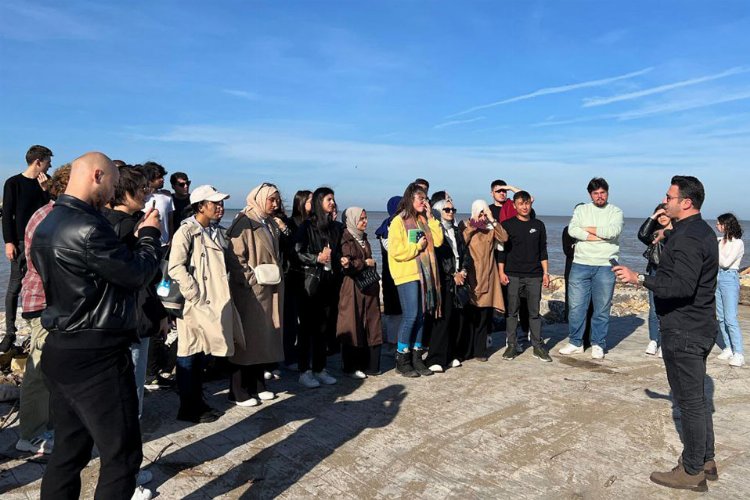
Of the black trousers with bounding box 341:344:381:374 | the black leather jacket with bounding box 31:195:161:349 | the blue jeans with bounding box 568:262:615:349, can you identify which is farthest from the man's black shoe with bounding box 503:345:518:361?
the black leather jacket with bounding box 31:195:161:349

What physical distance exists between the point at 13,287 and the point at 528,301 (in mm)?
6255

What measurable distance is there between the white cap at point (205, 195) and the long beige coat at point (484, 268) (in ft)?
10.8

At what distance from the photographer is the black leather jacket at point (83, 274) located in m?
2.63

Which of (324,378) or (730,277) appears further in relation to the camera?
(730,277)

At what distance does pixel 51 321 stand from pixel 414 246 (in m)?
3.95

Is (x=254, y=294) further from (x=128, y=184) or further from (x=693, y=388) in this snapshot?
(x=693, y=388)

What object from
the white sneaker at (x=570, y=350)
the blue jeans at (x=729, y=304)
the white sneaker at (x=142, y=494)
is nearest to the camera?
the white sneaker at (x=142, y=494)

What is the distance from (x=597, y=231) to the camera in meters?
7.05

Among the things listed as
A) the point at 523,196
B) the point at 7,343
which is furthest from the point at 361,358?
the point at 7,343

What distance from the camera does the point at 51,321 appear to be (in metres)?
2.70

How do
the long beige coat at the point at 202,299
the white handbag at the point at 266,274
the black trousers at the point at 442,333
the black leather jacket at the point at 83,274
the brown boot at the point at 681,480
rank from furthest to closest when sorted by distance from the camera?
the black trousers at the point at 442,333, the white handbag at the point at 266,274, the long beige coat at the point at 202,299, the brown boot at the point at 681,480, the black leather jacket at the point at 83,274

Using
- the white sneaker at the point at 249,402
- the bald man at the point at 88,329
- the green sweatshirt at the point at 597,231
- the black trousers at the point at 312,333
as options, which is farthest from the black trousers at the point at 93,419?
the green sweatshirt at the point at 597,231

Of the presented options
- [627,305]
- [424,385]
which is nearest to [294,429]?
[424,385]

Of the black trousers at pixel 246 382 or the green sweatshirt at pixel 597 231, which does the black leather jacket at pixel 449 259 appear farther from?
the black trousers at pixel 246 382
